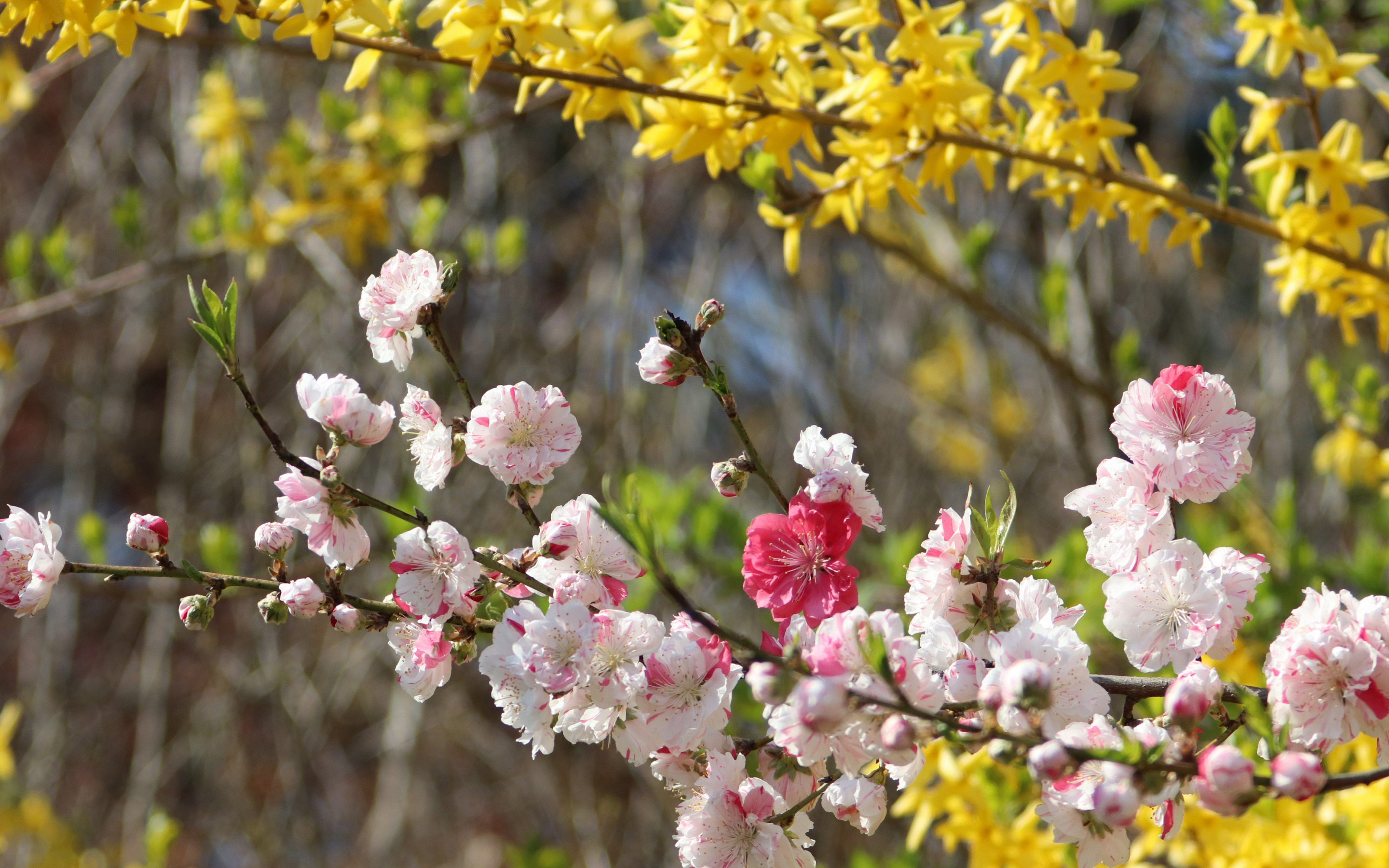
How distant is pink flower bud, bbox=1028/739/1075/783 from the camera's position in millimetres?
742

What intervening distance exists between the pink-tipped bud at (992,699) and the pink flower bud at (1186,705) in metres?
0.13

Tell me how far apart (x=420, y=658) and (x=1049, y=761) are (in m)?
0.57

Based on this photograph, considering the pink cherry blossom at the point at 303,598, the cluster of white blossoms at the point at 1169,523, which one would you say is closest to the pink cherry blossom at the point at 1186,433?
the cluster of white blossoms at the point at 1169,523

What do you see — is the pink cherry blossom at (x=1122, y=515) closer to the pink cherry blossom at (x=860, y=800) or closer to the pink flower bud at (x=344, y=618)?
the pink cherry blossom at (x=860, y=800)

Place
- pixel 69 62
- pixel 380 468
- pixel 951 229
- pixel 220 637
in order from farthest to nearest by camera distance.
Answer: pixel 220 637
pixel 380 468
pixel 951 229
pixel 69 62

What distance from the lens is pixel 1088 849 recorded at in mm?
1013

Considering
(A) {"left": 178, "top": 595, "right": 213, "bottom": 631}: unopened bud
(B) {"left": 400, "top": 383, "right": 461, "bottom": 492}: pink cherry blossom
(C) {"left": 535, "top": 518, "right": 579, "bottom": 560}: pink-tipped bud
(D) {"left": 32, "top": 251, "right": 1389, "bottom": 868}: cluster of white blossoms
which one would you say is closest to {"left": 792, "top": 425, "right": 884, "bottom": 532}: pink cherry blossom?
(D) {"left": 32, "top": 251, "right": 1389, "bottom": 868}: cluster of white blossoms

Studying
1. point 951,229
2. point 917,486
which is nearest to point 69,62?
point 951,229

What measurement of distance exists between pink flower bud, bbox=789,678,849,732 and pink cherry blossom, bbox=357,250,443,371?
1.71 feet

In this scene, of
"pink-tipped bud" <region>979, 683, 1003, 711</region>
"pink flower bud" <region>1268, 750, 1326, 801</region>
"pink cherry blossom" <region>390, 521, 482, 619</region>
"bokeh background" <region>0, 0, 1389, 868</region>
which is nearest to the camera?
"pink flower bud" <region>1268, 750, 1326, 801</region>

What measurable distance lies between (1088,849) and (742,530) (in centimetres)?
136

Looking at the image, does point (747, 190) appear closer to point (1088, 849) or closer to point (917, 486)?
point (917, 486)

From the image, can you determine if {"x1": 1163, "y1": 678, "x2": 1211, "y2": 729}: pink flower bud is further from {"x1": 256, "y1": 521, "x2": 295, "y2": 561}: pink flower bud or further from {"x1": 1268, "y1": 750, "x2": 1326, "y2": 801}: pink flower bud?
{"x1": 256, "y1": 521, "x2": 295, "y2": 561}: pink flower bud

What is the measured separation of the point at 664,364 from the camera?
3.38 ft
